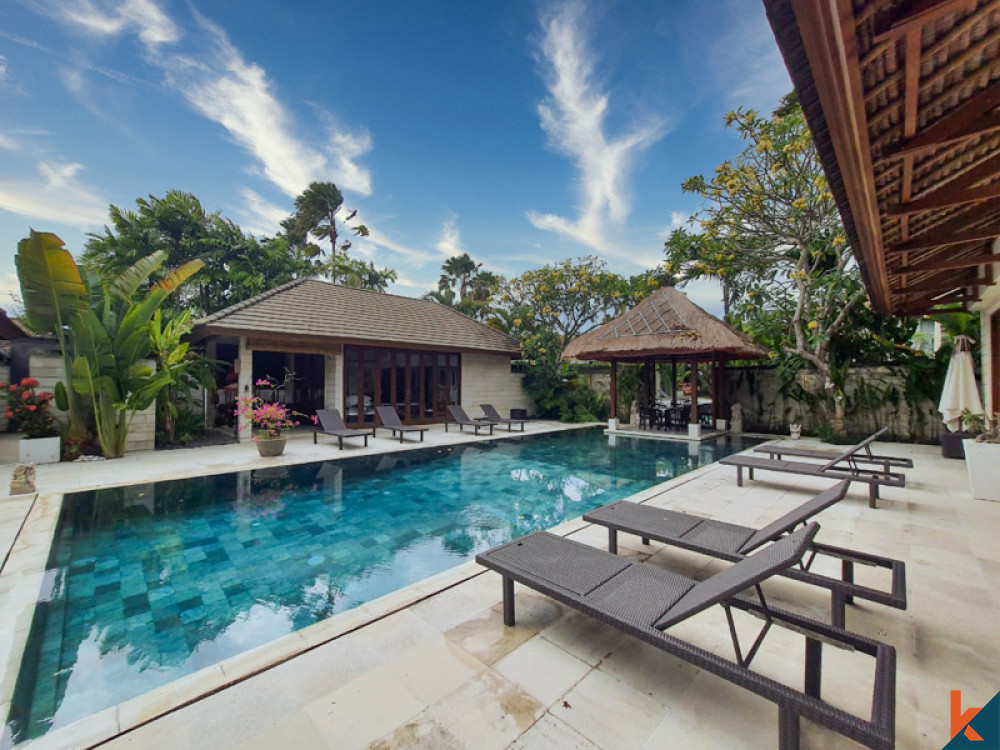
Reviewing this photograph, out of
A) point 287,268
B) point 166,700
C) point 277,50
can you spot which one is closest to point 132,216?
point 287,268

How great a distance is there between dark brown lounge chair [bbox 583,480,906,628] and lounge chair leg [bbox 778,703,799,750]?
93cm

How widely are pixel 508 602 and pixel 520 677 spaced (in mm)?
572

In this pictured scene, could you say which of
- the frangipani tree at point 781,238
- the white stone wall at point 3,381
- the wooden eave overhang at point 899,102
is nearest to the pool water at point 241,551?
the wooden eave overhang at point 899,102

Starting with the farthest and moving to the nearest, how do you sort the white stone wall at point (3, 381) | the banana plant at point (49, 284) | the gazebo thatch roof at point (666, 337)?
the gazebo thatch roof at point (666, 337)
the white stone wall at point (3, 381)
the banana plant at point (49, 284)

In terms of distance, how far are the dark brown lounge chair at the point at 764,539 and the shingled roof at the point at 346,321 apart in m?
11.3

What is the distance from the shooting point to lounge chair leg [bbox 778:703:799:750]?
178 centimetres

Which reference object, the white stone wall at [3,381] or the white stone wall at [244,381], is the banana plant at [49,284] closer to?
the white stone wall at [244,381]

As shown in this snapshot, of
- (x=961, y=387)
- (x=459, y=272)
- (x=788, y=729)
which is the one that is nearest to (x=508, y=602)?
(x=788, y=729)

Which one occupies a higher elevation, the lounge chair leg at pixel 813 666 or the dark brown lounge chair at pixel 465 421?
the dark brown lounge chair at pixel 465 421

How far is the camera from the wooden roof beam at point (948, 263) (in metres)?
5.14

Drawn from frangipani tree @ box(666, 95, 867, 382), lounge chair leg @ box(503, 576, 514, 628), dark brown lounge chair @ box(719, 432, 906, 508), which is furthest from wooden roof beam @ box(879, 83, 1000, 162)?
frangipani tree @ box(666, 95, 867, 382)

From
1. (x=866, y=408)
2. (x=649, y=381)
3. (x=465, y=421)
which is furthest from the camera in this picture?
(x=649, y=381)

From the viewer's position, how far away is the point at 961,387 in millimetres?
7969

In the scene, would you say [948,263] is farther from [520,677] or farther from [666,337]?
[666,337]
